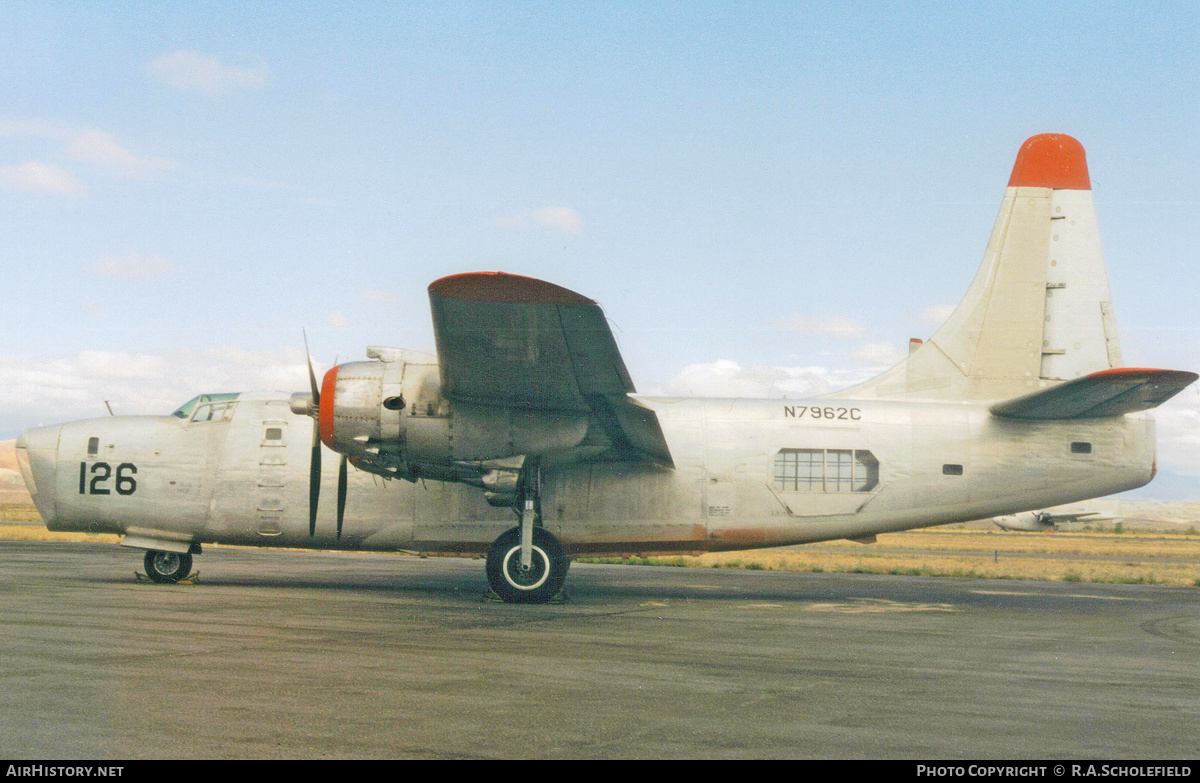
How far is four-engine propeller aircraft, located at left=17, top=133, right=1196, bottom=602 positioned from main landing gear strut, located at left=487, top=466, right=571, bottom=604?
0.11 feet

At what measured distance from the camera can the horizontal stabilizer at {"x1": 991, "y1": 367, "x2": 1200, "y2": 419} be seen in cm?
1272

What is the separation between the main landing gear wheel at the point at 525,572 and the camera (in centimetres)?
1454

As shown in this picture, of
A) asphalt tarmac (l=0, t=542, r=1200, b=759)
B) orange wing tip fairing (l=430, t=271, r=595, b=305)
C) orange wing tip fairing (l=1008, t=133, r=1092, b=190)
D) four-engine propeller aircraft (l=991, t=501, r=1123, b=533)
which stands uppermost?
orange wing tip fairing (l=1008, t=133, r=1092, b=190)

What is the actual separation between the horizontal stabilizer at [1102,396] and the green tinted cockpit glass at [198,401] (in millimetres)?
12723

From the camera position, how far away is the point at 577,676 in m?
8.22

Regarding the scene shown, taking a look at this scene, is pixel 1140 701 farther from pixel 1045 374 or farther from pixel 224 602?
pixel 224 602

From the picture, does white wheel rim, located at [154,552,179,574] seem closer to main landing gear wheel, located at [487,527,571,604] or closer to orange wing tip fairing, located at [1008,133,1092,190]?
main landing gear wheel, located at [487,527,571,604]

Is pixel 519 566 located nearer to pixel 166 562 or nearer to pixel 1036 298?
pixel 166 562

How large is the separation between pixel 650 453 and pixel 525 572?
2853mm

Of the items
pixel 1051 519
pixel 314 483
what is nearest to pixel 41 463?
pixel 314 483

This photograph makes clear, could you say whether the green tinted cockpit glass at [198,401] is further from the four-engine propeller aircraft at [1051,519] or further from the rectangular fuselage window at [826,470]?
the four-engine propeller aircraft at [1051,519]

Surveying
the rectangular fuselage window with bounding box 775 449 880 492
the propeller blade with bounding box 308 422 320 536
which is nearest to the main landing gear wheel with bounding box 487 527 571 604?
the propeller blade with bounding box 308 422 320 536

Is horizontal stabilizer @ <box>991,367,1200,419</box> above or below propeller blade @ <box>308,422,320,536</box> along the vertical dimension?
above
